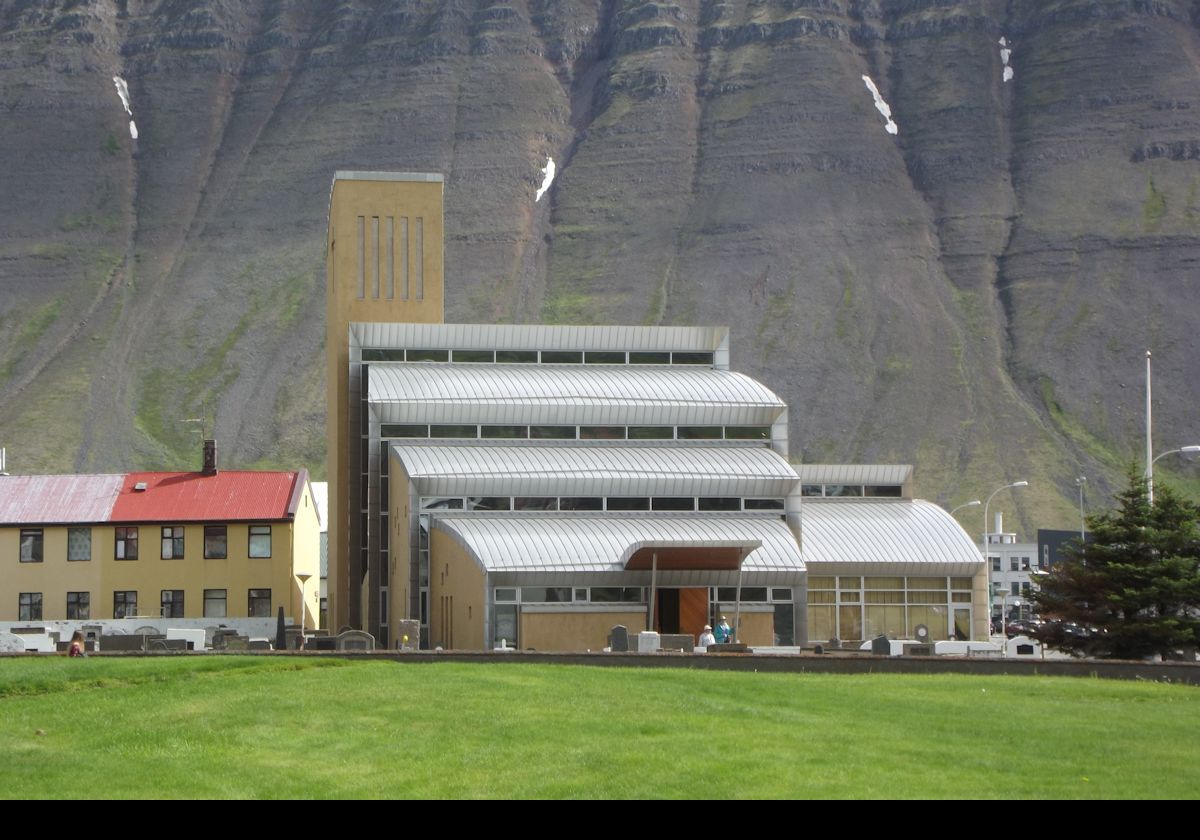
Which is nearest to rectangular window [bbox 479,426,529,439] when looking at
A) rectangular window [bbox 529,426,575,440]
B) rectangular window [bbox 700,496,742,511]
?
rectangular window [bbox 529,426,575,440]

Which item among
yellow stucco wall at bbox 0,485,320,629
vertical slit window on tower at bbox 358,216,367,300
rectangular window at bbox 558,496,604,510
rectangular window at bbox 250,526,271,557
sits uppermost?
vertical slit window on tower at bbox 358,216,367,300

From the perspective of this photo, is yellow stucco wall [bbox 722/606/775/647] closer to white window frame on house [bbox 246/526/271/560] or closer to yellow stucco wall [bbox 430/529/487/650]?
yellow stucco wall [bbox 430/529/487/650]

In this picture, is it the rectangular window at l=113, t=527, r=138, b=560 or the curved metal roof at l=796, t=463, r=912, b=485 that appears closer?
the curved metal roof at l=796, t=463, r=912, b=485

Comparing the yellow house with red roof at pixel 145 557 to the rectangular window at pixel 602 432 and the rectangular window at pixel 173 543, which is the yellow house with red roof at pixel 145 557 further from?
the rectangular window at pixel 602 432

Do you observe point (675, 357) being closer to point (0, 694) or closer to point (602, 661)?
point (602, 661)

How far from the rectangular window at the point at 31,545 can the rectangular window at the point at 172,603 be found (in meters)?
5.05

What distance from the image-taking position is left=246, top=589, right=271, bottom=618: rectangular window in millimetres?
70812

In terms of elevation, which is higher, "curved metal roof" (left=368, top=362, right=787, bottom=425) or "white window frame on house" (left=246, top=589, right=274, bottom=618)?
"curved metal roof" (left=368, top=362, right=787, bottom=425)

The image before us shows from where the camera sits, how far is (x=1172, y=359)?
6663 inches

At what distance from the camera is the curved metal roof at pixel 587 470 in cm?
5725

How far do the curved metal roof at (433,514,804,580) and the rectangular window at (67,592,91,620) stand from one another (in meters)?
20.0

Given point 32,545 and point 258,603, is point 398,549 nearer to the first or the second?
point 258,603
